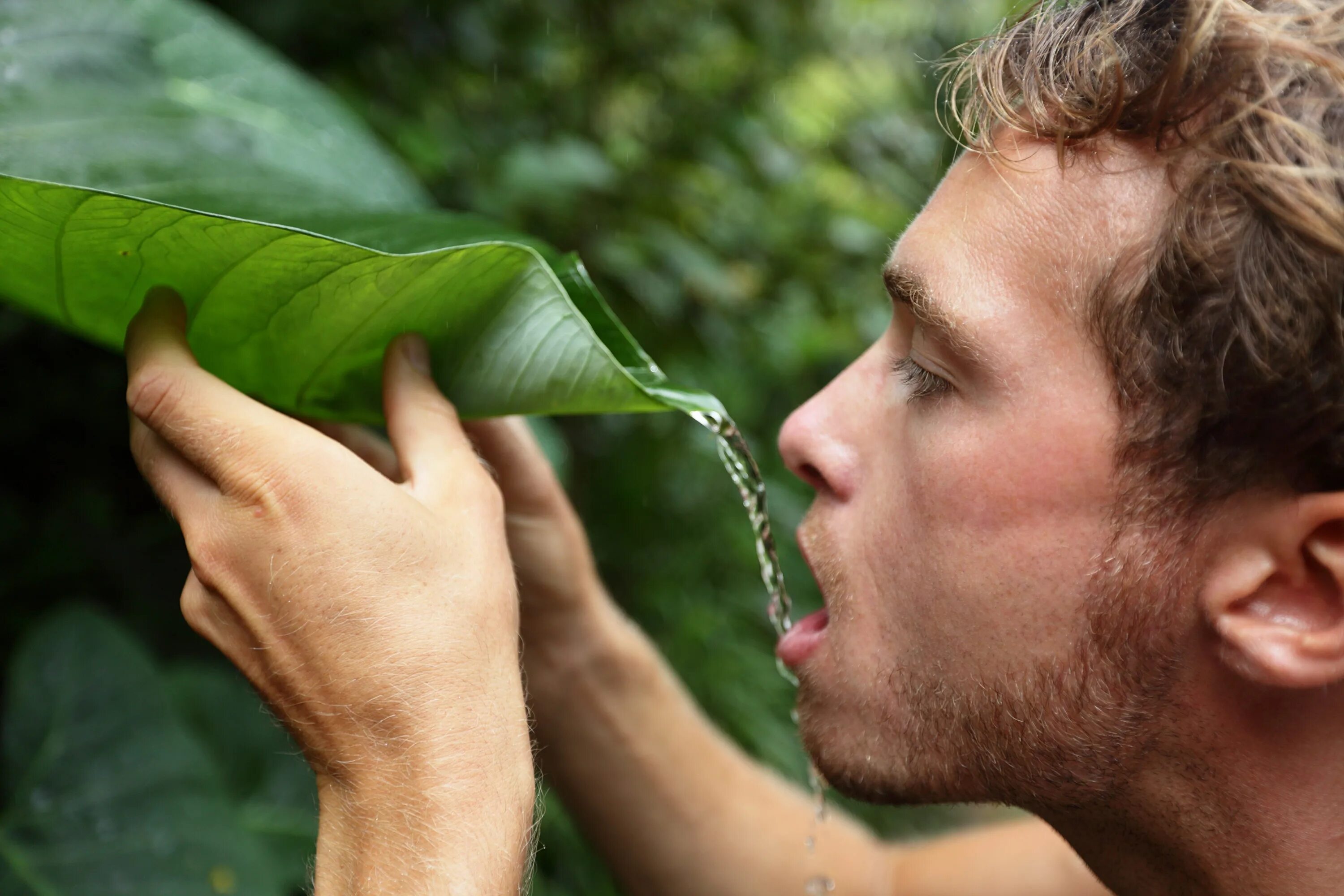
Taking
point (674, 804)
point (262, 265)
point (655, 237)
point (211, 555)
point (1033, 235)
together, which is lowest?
point (674, 804)

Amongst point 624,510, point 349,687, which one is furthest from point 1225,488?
point 624,510

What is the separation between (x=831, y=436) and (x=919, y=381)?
13cm

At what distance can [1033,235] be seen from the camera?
1.27 metres

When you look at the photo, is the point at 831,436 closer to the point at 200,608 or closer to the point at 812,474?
the point at 812,474

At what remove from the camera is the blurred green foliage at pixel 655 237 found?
2.17 m

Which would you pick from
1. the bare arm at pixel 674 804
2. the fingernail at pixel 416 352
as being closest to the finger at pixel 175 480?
the fingernail at pixel 416 352

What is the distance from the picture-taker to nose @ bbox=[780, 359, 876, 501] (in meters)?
1.42

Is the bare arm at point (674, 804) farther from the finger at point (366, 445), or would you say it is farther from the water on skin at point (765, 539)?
the finger at point (366, 445)

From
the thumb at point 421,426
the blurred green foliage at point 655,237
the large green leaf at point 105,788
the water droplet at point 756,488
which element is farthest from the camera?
the blurred green foliage at point 655,237

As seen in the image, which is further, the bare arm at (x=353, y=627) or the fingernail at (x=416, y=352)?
the fingernail at (x=416, y=352)

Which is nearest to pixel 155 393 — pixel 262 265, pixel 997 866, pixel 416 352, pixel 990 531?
pixel 262 265

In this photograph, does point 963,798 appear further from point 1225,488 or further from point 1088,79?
point 1088,79

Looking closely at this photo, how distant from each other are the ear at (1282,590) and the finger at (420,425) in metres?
0.79

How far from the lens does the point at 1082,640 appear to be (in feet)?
4.27
